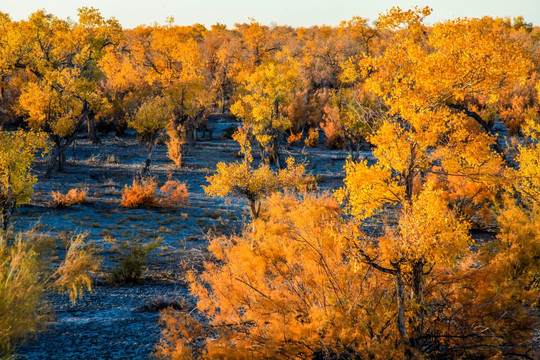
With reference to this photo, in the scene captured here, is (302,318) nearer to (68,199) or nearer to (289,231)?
(289,231)

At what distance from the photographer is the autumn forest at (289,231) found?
17.6 ft

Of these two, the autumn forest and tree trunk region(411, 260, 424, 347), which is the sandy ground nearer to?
the autumn forest

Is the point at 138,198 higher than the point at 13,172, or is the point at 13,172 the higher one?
the point at 13,172

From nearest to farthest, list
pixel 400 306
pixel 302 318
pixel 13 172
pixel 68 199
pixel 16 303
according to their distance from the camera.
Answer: pixel 400 306 < pixel 16 303 < pixel 302 318 < pixel 13 172 < pixel 68 199

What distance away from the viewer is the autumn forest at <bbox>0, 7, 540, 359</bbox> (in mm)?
5355

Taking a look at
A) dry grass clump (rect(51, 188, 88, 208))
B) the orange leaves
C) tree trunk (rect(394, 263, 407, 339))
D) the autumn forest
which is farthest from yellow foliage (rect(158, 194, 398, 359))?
dry grass clump (rect(51, 188, 88, 208))

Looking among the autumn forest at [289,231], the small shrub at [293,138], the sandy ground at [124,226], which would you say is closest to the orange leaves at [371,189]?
the autumn forest at [289,231]

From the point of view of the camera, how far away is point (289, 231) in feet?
31.1

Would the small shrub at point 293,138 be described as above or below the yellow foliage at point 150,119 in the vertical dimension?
below

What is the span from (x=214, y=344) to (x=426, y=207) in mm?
3270

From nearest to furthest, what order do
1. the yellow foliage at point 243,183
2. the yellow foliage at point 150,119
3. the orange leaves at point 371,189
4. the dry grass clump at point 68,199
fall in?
1. the orange leaves at point 371,189
2. the yellow foliage at point 243,183
3. the dry grass clump at point 68,199
4. the yellow foliage at point 150,119

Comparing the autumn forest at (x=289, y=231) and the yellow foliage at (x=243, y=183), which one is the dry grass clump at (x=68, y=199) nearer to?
the autumn forest at (x=289, y=231)

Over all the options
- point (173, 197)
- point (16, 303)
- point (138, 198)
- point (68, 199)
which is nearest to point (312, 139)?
point (173, 197)

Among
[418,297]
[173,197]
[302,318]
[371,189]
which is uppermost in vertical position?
[371,189]
